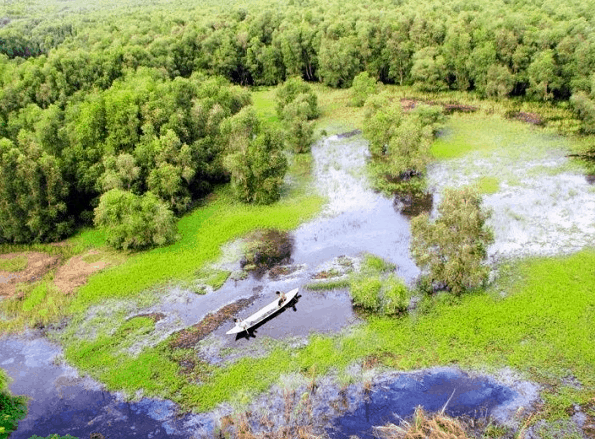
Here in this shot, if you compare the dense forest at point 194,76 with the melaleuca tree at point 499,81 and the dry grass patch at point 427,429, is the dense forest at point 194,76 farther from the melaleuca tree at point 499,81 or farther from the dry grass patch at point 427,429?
the dry grass patch at point 427,429

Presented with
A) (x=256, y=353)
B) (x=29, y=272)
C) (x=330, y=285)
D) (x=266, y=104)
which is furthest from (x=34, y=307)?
(x=266, y=104)

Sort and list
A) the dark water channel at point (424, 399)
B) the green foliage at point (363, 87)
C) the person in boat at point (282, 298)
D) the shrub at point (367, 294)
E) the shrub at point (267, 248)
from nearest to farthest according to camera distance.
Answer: the dark water channel at point (424, 399)
the shrub at point (367, 294)
the person in boat at point (282, 298)
the shrub at point (267, 248)
the green foliage at point (363, 87)

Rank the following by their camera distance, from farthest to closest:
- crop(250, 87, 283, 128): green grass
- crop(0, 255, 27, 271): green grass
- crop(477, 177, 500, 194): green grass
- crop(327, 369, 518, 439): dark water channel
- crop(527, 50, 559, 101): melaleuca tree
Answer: crop(250, 87, 283, 128): green grass → crop(527, 50, 559, 101): melaleuca tree → crop(477, 177, 500, 194): green grass → crop(0, 255, 27, 271): green grass → crop(327, 369, 518, 439): dark water channel

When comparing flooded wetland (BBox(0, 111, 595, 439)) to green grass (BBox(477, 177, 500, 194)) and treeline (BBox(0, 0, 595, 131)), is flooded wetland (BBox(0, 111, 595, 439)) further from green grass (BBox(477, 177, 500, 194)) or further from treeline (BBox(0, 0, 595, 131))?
treeline (BBox(0, 0, 595, 131))

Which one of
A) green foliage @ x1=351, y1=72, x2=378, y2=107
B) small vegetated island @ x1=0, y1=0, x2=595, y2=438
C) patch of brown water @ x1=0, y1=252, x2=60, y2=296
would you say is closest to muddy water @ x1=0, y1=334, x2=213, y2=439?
small vegetated island @ x1=0, y1=0, x2=595, y2=438

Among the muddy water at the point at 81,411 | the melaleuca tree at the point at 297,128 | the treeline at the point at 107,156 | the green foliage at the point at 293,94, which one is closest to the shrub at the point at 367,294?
the muddy water at the point at 81,411
